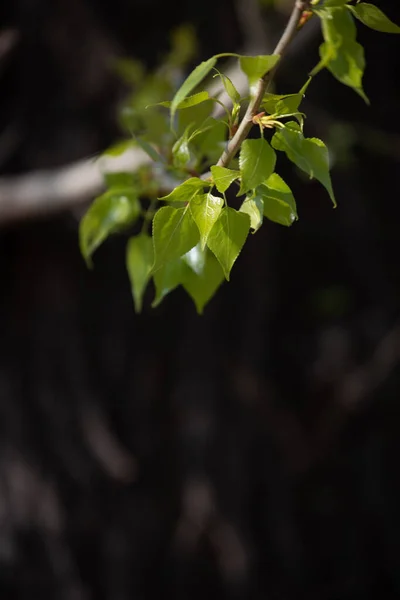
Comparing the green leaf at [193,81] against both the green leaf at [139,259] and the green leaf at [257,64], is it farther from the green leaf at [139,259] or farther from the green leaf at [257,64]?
the green leaf at [139,259]

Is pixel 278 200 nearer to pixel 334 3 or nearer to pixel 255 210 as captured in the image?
pixel 255 210

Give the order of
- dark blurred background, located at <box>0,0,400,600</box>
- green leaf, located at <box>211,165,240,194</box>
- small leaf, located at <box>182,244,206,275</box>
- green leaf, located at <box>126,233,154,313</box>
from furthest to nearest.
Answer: dark blurred background, located at <box>0,0,400,600</box>
green leaf, located at <box>126,233,154,313</box>
small leaf, located at <box>182,244,206,275</box>
green leaf, located at <box>211,165,240,194</box>

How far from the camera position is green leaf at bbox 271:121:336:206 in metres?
0.41

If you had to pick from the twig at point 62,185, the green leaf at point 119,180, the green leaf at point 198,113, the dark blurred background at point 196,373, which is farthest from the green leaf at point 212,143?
the dark blurred background at point 196,373

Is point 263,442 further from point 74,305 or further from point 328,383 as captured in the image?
point 74,305

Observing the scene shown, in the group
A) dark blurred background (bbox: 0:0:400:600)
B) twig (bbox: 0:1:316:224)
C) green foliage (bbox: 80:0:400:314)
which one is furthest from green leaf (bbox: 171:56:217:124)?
dark blurred background (bbox: 0:0:400:600)

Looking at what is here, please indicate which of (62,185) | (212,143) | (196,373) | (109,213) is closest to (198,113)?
(212,143)

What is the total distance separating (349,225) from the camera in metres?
2.10

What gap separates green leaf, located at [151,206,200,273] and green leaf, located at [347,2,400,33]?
166 mm

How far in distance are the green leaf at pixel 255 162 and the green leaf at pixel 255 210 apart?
27 millimetres

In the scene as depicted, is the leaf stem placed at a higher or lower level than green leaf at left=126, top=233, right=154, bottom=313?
higher

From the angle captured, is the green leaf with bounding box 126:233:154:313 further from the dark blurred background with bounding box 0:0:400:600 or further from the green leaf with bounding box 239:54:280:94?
the dark blurred background with bounding box 0:0:400:600

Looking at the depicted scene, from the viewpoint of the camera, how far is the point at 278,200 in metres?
0.44

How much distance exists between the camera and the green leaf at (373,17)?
0.42m
